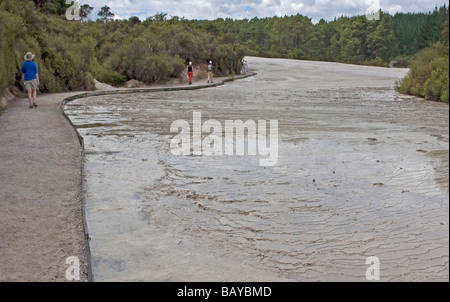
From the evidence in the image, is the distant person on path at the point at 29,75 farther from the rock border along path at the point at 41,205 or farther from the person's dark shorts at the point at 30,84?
the rock border along path at the point at 41,205

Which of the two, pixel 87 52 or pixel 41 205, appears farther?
pixel 87 52

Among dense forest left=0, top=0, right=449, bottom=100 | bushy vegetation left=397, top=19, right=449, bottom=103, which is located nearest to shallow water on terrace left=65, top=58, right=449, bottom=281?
dense forest left=0, top=0, right=449, bottom=100

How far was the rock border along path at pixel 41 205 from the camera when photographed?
4.16 meters

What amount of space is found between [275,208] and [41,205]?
2681 mm

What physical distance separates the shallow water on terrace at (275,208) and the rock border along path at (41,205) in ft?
0.69

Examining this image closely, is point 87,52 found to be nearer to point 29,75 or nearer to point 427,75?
point 29,75

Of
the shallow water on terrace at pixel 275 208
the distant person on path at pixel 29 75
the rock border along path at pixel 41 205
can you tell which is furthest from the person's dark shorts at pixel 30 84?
the shallow water on terrace at pixel 275 208

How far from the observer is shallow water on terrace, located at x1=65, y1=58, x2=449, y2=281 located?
4.31 meters

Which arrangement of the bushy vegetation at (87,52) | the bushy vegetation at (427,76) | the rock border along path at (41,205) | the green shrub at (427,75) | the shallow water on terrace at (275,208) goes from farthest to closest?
the green shrub at (427,75)
the bushy vegetation at (427,76)
the bushy vegetation at (87,52)
the shallow water on terrace at (275,208)
the rock border along path at (41,205)

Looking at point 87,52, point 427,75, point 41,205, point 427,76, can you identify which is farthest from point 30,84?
point 427,75

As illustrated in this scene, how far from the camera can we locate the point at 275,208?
19.9 feet

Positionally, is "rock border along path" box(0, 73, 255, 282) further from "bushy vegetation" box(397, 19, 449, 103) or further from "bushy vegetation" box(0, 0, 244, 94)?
"bushy vegetation" box(397, 19, 449, 103)

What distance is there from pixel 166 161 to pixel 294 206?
10.0 ft
